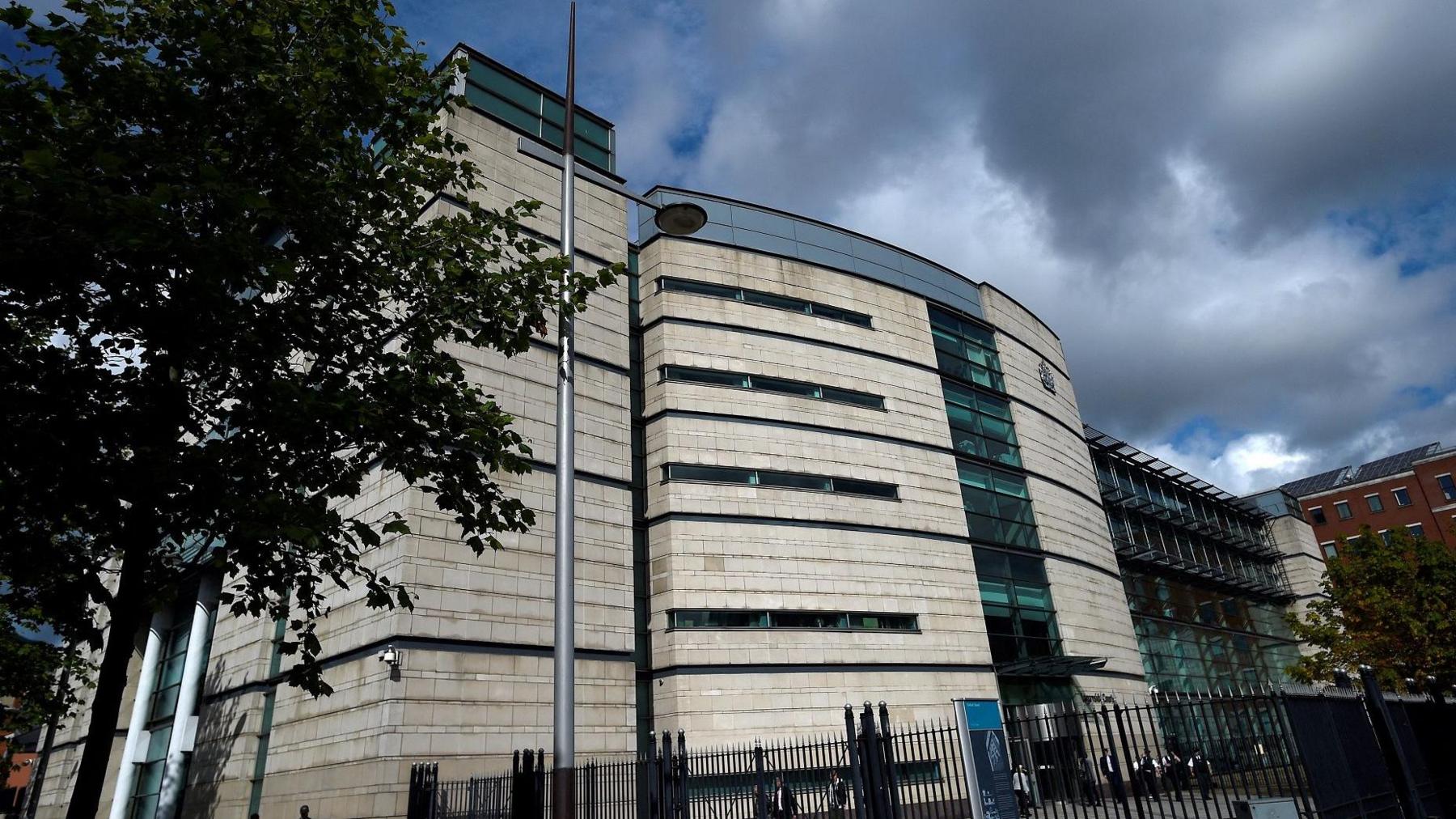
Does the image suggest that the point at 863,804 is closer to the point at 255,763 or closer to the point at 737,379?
the point at 255,763

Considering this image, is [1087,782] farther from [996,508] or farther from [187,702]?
[996,508]

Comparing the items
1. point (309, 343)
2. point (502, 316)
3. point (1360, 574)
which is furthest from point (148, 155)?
point (1360, 574)

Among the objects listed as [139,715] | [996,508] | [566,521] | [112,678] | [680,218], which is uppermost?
[996,508]

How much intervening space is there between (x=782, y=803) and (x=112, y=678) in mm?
10876

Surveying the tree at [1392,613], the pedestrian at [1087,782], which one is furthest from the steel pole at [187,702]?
the tree at [1392,613]

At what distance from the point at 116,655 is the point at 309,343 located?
4.15 meters

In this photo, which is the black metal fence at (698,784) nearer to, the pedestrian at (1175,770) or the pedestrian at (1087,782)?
the pedestrian at (1087,782)

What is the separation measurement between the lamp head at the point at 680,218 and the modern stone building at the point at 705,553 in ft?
27.2

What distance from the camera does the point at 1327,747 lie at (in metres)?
9.73

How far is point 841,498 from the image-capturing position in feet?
104

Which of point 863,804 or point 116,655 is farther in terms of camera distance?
point 863,804

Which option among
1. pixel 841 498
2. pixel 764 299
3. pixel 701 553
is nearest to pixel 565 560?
pixel 701 553

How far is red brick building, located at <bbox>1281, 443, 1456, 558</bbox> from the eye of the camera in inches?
2744

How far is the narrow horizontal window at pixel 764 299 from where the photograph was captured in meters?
33.2
